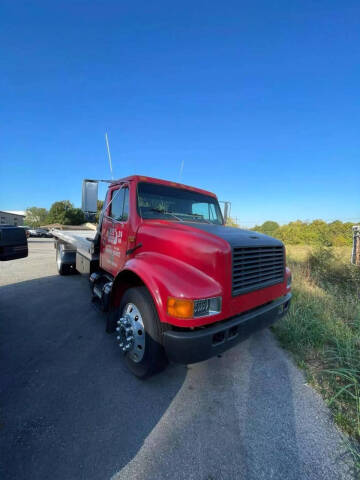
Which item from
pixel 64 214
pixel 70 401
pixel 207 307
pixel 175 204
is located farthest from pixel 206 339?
pixel 64 214

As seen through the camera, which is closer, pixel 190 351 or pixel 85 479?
pixel 85 479

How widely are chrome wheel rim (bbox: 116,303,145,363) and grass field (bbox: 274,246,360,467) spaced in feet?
6.29

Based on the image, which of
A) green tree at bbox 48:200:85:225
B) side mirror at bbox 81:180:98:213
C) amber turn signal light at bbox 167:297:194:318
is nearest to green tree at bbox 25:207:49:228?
green tree at bbox 48:200:85:225

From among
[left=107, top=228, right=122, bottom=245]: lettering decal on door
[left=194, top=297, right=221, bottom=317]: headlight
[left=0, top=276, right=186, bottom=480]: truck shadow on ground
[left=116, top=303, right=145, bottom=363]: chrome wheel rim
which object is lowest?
[left=0, top=276, right=186, bottom=480]: truck shadow on ground

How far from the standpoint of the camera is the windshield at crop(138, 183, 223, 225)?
9.83ft

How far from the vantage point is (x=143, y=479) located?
1350 millimetres

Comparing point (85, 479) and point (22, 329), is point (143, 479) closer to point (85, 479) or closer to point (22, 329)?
point (85, 479)

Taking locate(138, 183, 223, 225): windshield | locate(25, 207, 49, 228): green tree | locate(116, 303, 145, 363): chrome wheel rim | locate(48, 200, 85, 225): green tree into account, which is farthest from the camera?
locate(25, 207, 49, 228): green tree

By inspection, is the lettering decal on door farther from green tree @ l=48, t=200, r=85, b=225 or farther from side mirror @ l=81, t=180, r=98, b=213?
green tree @ l=48, t=200, r=85, b=225

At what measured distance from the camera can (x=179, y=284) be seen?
1813mm

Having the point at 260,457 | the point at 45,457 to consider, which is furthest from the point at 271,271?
the point at 45,457

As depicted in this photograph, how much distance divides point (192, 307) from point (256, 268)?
0.96m

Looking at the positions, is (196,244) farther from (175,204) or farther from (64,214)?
(64,214)

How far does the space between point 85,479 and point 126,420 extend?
1.54ft
